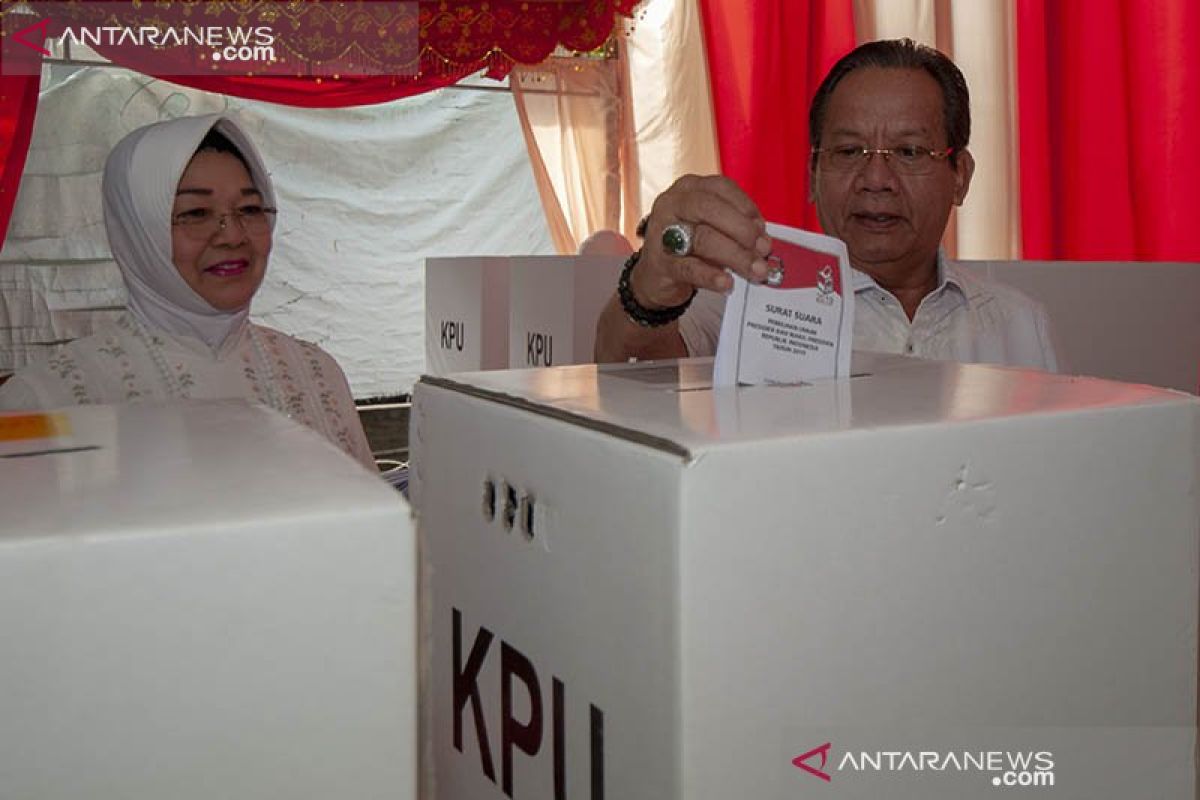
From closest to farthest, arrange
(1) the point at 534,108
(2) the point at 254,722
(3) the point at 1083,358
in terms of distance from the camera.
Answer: (2) the point at 254,722 < (3) the point at 1083,358 < (1) the point at 534,108

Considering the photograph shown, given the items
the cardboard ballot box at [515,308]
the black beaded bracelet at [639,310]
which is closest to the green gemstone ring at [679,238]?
the black beaded bracelet at [639,310]

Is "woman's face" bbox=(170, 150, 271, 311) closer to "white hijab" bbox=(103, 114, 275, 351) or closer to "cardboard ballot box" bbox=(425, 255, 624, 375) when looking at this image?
"white hijab" bbox=(103, 114, 275, 351)

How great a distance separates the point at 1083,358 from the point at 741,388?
149 cm

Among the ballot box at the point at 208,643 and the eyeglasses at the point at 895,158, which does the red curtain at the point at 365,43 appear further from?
the ballot box at the point at 208,643

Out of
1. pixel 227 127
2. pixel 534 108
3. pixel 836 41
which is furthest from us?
pixel 534 108

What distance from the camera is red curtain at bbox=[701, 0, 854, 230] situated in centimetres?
367

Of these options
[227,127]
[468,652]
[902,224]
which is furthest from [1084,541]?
[227,127]

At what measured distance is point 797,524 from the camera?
1.39 feet

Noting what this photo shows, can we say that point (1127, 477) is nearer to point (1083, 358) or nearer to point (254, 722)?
point (254, 722)

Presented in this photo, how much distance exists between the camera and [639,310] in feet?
2.88

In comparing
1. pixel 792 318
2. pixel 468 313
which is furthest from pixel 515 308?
pixel 792 318

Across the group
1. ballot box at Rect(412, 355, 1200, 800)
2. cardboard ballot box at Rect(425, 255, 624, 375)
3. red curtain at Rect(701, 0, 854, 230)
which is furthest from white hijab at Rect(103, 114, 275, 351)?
red curtain at Rect(701, 0, 854, 230)

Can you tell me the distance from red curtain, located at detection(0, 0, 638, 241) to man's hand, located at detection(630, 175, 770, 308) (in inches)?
110

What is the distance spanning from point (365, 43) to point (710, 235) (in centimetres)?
302
